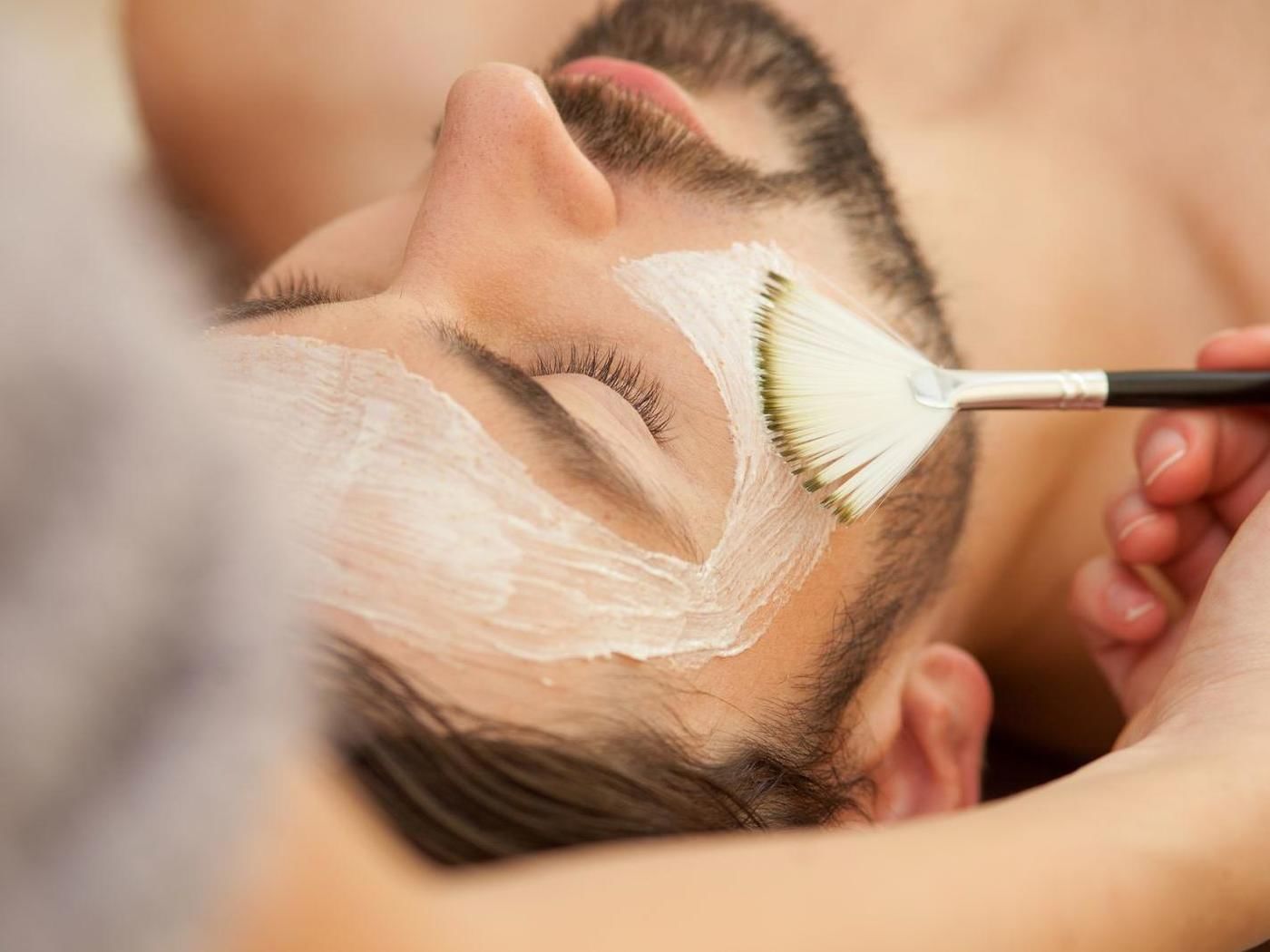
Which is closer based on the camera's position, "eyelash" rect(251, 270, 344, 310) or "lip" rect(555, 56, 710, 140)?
"eyelash" rect(251, 270, 344, 310)

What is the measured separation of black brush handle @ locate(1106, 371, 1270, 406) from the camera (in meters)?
0.71

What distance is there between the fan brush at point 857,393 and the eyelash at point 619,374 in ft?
0.19

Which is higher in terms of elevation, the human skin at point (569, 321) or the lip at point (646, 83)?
the lip at point (646, 83)

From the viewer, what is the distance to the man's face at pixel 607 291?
57cm

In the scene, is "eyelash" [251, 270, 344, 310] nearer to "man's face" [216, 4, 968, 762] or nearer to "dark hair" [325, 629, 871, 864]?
"man's face" [216, 4, 968, 762]

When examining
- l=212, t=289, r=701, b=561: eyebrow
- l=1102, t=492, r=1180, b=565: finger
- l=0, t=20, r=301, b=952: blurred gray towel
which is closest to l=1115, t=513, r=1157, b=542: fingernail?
l=1102, t=492, r=1180, b=565: finger

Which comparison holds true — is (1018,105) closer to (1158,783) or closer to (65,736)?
(1158,783)

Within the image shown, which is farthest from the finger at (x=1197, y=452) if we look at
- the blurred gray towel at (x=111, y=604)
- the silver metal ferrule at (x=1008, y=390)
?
the blurred gray towel at (x=111, y=604)

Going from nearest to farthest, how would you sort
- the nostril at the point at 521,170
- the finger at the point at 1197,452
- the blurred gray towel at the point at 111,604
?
the blurred gray towel at the point at 111,604 → the nostril at the point at 521,170 → the finger at the point at 1197,452

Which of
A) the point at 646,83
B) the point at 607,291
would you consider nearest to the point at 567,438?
the point at 607,291

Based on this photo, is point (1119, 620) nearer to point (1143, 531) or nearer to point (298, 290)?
point (1143, 531)

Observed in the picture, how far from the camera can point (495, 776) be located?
0.48 meters

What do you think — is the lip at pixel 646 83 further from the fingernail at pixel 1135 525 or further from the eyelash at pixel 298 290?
the fingernail at pixel 1135 525

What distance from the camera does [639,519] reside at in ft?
1.86
